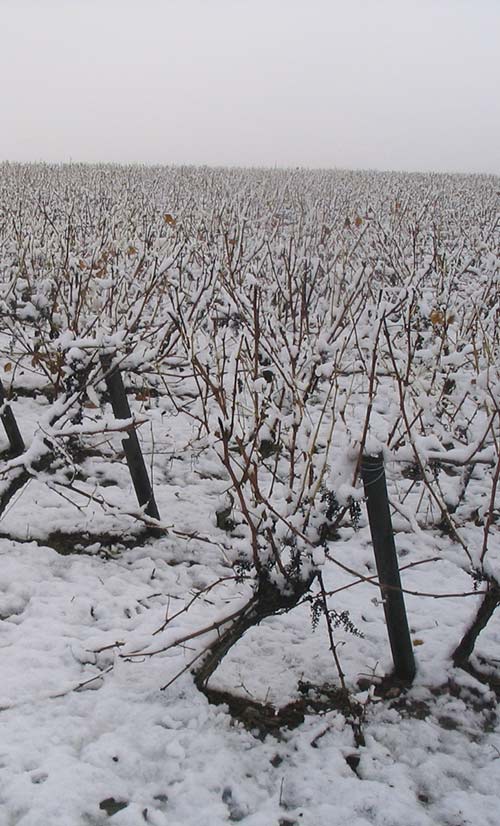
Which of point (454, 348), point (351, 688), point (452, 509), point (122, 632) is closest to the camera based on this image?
point (351, 688)

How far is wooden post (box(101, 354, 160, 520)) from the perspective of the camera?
12.0ft

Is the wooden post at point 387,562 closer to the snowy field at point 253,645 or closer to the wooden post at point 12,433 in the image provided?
the snowy field at point 253,645

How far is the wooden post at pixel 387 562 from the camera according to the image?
2365mm

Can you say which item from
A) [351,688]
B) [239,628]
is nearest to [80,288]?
[239,628]

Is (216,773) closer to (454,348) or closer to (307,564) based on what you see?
(307,564)

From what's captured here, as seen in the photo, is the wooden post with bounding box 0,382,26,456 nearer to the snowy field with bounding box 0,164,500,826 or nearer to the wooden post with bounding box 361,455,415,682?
the snowy field with bounding box 0,164,500,826

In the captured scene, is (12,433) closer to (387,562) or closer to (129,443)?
(129,443)

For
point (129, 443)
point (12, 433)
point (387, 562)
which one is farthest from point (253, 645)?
point (12, 433)

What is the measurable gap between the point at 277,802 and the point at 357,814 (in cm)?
29

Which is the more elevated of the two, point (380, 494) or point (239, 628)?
point (380, 494)

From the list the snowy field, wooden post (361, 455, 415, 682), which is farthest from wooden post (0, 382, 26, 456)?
wooden post (361, 455, 415, 682)

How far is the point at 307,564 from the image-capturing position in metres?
2.31

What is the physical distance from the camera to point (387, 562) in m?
2.51

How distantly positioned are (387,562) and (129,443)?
6.78ft
